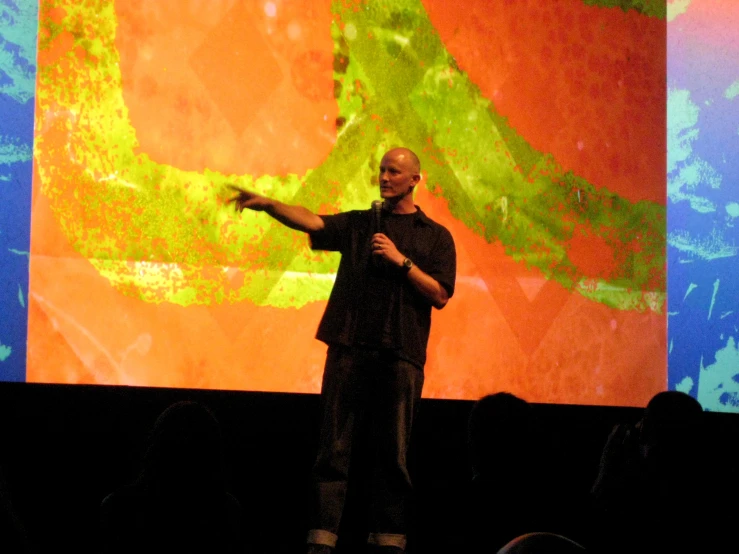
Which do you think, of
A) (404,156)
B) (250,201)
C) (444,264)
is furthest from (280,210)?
(444,264)

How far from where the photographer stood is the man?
2.65m

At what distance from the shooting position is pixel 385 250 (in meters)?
2.73

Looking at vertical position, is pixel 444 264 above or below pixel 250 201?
below

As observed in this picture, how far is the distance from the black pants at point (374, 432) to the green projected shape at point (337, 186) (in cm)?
165

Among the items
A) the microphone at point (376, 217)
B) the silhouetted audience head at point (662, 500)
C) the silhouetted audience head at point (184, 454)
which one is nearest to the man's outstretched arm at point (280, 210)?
the microphone at point (376, 217)

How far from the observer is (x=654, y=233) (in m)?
4.96

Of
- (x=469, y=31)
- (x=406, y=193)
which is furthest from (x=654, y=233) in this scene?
(x=406, y=193)

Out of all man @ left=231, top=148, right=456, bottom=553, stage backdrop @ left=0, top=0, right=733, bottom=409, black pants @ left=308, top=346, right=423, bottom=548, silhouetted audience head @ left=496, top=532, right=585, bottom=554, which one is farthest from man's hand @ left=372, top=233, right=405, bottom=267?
stage backdrop @ left=0, top=0, right=733, bottom=409

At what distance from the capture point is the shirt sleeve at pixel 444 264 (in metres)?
2.90

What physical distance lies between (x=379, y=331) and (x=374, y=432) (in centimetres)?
33

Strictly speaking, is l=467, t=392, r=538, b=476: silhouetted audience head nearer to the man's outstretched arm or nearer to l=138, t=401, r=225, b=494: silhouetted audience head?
l=138, t=401, r=225, b=494: silhouetted audience head

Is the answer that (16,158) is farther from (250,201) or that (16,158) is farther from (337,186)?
(250,201)

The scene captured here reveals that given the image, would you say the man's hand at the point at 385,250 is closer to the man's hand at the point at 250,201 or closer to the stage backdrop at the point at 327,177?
the man's hand at the point at 250,201

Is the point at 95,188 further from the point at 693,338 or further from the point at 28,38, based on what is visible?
the point at 693,338
